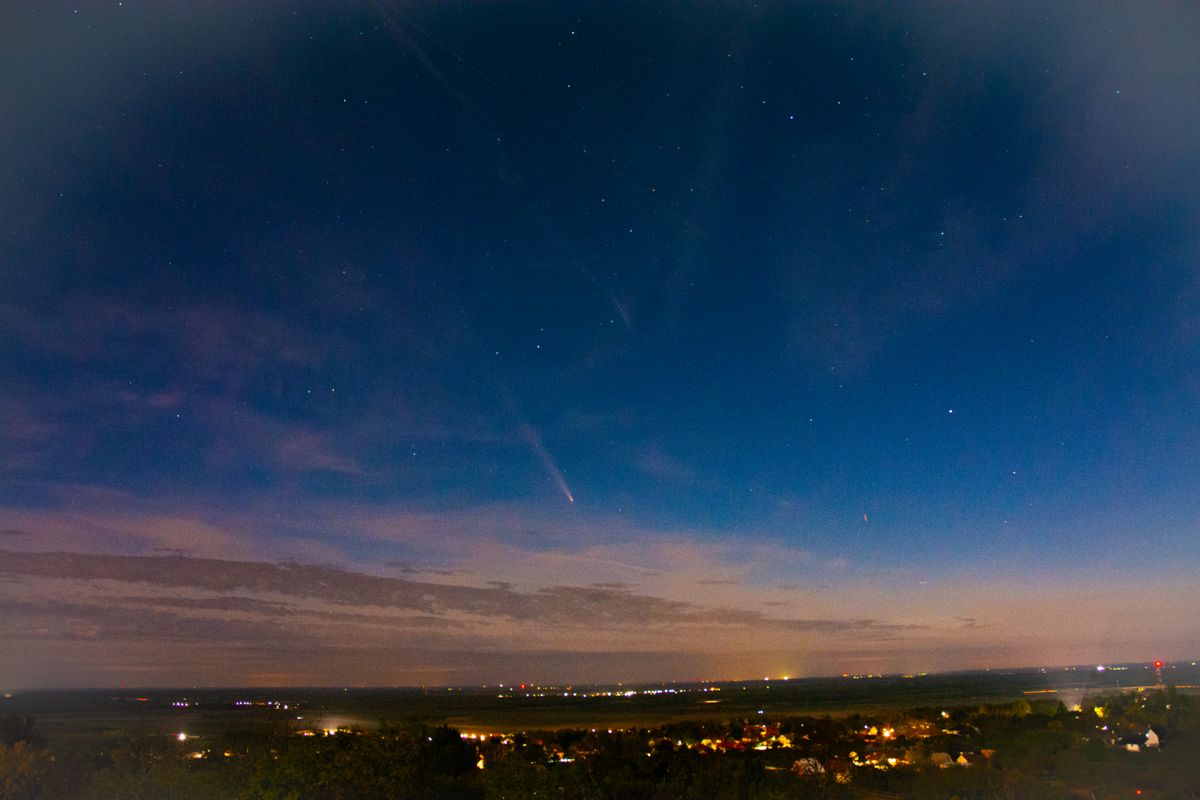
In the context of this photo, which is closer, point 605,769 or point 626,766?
point 605,769

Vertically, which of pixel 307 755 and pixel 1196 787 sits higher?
pixel 307 755

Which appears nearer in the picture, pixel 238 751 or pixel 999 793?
pixel 999 793

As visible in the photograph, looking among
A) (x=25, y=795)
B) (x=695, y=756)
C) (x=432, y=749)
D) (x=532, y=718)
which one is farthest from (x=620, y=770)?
(x=532, y=718)

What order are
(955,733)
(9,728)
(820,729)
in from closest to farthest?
(9,728) → (955,733) → (820,729)

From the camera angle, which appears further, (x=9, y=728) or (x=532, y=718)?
(x=532, y=718)

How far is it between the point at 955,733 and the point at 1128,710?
23.0 ft

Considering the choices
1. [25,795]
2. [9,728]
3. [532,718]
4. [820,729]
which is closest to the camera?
[25,795]

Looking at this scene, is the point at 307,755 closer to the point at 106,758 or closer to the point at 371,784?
the point at 371,784

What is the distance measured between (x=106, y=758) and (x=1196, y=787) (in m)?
23.2

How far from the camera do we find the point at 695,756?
2081 centimetres

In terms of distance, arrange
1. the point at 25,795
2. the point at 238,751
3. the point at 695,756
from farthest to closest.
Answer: the point at 695,756 → the point at 238,751 → the point at 25,795

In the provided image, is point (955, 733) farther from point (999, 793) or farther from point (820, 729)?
point (999, 793)

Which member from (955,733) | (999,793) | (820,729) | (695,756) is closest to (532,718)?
(820,729)

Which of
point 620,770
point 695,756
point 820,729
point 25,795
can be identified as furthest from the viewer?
point 820,729
